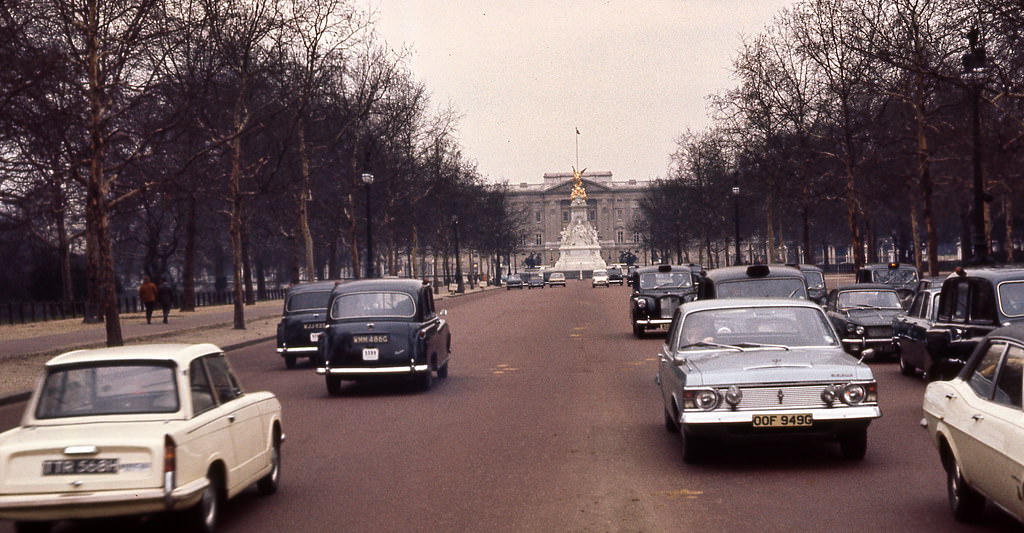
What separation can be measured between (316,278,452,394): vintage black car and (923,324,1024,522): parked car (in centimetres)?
1087

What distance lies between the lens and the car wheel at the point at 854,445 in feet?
36.0

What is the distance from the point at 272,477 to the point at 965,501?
556 centimetres

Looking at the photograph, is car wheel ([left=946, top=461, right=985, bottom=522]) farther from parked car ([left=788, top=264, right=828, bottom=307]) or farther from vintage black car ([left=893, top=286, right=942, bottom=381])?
parked car ([left=788, top=264, right=828, bottom=307])

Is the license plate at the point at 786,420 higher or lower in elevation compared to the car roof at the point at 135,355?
lower

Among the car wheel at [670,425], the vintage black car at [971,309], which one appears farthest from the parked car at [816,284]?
the car wheel at [670,425]

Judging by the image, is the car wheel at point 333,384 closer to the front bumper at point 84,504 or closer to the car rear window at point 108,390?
the car rear window at point 108,390

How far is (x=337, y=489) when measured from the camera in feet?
35.0

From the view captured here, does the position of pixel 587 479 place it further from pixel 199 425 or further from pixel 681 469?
pixel 199 425

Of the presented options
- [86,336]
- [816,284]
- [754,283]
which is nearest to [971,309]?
[754,283]

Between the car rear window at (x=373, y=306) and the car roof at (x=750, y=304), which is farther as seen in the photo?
the car rear window at (x=373, y=306)

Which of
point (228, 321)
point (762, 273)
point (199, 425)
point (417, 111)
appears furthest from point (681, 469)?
point (417, 111)

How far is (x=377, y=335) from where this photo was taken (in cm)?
1911

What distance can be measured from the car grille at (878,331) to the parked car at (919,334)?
2129mm

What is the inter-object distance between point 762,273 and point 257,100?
36.4 metres
